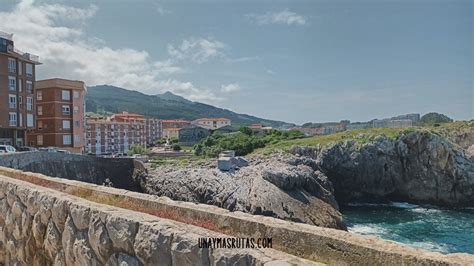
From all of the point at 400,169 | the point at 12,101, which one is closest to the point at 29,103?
the point at 12,101

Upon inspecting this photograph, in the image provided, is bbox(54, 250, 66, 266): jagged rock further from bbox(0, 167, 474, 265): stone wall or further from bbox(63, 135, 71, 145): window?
bbox(63, 135, 71, 145): window

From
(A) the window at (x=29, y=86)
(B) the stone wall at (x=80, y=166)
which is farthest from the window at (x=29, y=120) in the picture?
(B) the stone wall at (x=80, y=166)

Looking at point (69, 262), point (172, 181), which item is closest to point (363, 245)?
point (69, 262)

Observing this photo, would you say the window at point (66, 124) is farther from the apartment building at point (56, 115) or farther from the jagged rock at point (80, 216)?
the jagged rock at point (80, 216)

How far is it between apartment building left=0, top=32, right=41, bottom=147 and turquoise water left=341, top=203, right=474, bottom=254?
1541 inches

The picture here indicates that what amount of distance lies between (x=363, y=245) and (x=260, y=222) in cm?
146

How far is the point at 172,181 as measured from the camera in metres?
38.1

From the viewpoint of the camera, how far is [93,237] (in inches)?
162

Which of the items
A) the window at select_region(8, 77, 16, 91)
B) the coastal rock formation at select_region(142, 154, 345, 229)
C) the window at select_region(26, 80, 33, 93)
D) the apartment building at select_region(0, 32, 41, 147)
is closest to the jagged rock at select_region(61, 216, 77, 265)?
the coastal rock formation at select_region(142, 154, 345, 229)

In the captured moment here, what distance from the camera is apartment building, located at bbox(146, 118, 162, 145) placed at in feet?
395

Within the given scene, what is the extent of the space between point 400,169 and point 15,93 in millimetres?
47006

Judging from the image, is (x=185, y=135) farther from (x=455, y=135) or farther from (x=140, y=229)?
(x=140, y=229)

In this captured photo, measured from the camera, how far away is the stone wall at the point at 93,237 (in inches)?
122

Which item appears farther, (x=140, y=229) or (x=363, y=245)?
(x=363, y=245)
